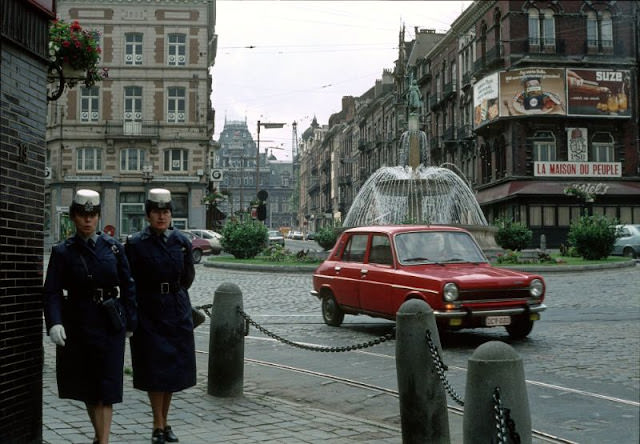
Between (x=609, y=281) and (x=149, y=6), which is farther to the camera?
(x=149, y=6)

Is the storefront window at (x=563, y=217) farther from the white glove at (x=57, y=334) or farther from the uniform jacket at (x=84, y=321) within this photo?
the white glove at (x=57, y=334)

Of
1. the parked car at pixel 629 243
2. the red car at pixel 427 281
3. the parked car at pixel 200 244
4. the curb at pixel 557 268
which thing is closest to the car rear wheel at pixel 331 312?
the red car at pixel 427 281

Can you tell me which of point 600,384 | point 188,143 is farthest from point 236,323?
point 188,143

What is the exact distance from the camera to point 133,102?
50219mm

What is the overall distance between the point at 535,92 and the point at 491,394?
43.5 meters

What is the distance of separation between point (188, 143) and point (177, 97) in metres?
3.12

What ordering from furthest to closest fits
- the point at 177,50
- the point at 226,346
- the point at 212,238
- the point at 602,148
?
the point at 177,50, the point at 602,148, the point at 212,238, the point at 226,346

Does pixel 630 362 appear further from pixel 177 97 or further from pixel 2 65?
pixel 177 97

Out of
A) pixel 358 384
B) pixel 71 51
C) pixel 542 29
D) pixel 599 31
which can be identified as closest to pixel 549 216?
Answer: pixel 542 29

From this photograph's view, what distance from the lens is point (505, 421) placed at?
3516 mm

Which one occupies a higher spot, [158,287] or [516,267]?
[158,287]

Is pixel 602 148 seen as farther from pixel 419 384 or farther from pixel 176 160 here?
pixel 419 384

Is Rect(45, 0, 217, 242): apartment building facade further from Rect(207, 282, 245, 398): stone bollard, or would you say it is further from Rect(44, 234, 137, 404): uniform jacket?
Rect(44, 234, 137, 404): uniform jacket

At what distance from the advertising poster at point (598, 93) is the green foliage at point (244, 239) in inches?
943
